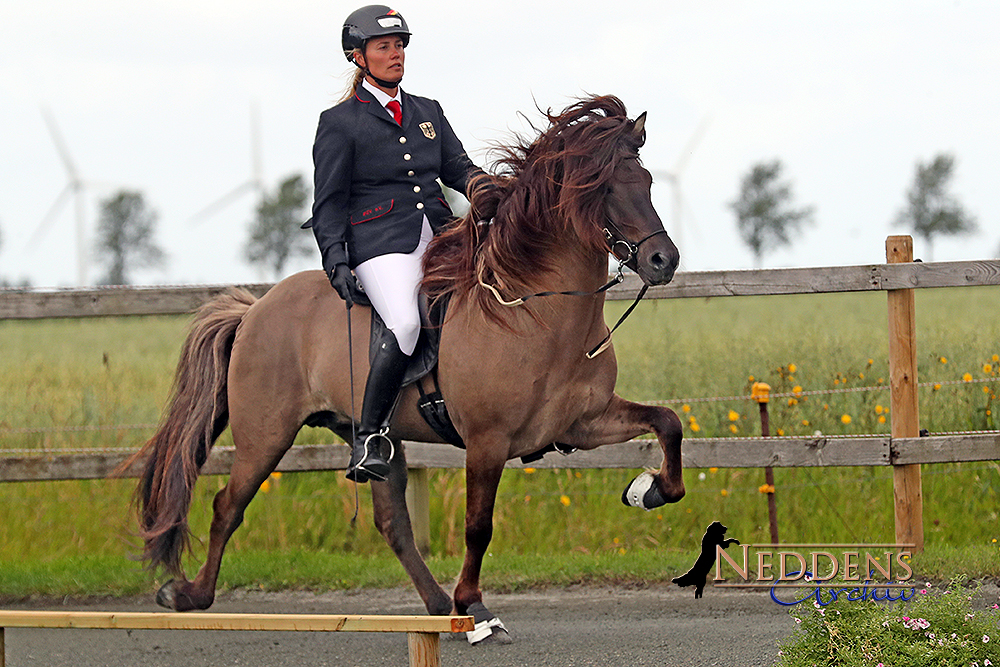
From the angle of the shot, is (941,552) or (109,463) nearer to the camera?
(941,552)

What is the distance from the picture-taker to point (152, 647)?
5.52 metres

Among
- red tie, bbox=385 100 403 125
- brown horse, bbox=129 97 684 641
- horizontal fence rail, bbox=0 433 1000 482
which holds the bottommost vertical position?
horizontal fence rail, bbox=0 433 1000 482

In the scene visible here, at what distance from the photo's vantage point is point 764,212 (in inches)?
2862

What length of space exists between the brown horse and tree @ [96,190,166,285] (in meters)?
61.1

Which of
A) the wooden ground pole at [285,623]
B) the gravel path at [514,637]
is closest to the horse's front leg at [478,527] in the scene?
the gravel path at [514,637]

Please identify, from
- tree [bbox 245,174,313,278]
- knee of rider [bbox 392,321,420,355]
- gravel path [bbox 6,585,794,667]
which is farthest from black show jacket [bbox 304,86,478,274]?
tree [bbox 245,174,313,278]

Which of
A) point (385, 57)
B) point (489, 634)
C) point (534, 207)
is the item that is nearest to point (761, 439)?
point (489, 634)

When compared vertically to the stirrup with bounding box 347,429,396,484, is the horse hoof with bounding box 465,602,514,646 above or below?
below

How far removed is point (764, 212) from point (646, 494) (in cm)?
7070

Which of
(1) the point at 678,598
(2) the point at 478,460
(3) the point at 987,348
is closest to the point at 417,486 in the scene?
(1) the point at 678,598

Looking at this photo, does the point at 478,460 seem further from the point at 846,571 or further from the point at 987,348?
the point at 987,348

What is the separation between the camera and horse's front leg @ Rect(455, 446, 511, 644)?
4711 mm

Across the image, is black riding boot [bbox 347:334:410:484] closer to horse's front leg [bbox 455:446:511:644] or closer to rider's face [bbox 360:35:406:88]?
horse's front leg [bbox 455:446:511:644]

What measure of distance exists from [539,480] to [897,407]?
8.27 feet
